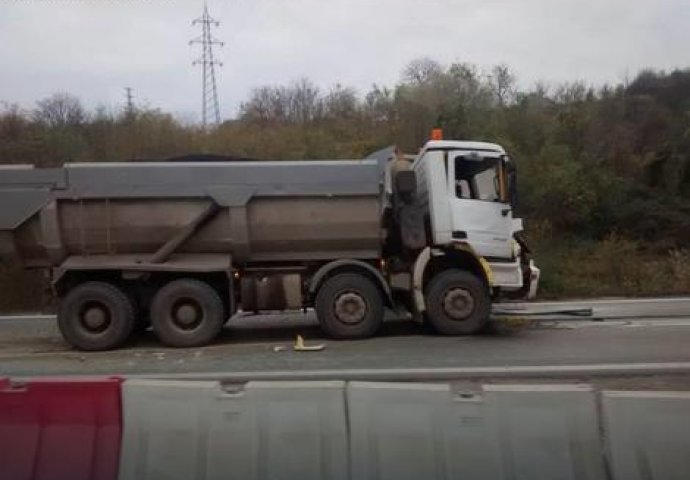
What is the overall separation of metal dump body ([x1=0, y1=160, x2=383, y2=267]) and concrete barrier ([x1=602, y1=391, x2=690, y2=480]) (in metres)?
8.66

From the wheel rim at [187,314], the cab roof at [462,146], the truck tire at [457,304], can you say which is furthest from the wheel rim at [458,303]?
the wheel rim at [187,314]

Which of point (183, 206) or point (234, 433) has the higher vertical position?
point (183, 206)

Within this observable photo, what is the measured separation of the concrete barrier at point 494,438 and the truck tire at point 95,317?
9033 mm

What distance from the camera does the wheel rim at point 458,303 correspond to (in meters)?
13.5

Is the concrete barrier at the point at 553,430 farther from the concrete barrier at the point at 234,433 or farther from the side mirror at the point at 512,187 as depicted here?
the side mirror at the point at 512,187

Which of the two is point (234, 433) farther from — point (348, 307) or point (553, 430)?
point (348, 307)

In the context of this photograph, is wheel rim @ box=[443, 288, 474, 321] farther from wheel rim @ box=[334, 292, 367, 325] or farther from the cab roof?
the cab roof

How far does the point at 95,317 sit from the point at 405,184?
5.23m

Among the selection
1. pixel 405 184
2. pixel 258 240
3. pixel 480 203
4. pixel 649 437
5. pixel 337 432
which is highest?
pixel 405 184

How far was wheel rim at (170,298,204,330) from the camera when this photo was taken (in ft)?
42.8

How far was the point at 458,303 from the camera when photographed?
44.2 ft

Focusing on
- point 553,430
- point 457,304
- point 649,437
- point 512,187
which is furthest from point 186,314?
point 649,437

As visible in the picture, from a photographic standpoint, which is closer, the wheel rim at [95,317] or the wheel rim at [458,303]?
the wheel rim at [95,317]

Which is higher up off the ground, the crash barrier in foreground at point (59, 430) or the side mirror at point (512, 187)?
the side mirror at point (512, 187)
